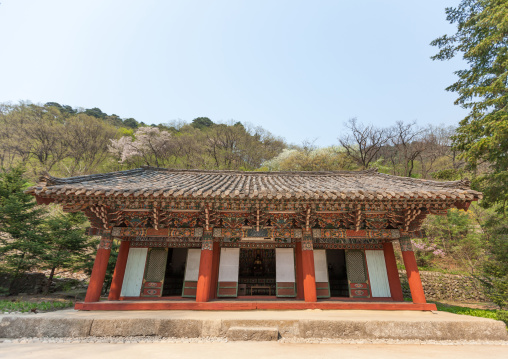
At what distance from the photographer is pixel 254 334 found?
194 inches

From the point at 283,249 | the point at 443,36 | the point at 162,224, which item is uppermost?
the point at 443,36

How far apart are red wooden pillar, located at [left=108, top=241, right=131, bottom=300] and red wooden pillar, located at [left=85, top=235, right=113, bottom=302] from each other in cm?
44

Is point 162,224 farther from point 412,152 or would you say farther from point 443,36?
point 412,152

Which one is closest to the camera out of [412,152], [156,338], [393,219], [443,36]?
[156,338]

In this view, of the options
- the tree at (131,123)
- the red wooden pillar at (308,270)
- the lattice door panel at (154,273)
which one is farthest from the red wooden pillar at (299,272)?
the tree at (131,123)

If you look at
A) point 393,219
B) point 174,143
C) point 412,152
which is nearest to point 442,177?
point 393,219

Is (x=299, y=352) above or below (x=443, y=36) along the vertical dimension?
below

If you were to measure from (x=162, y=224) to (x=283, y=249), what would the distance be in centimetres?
422

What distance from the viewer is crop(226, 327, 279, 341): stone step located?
16.1 feet

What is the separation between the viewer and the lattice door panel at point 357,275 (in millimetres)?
7727

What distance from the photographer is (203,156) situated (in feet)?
100

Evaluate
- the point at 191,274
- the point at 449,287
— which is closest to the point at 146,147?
the point at 191,274

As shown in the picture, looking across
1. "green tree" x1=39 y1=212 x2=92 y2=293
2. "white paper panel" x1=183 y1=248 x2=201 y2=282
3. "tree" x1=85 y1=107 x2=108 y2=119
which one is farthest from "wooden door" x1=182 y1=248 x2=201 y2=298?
"tree" x1=85 y1=107 x2=108 y2=119

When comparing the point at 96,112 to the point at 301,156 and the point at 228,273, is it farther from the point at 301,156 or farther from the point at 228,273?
the point at 228,273
